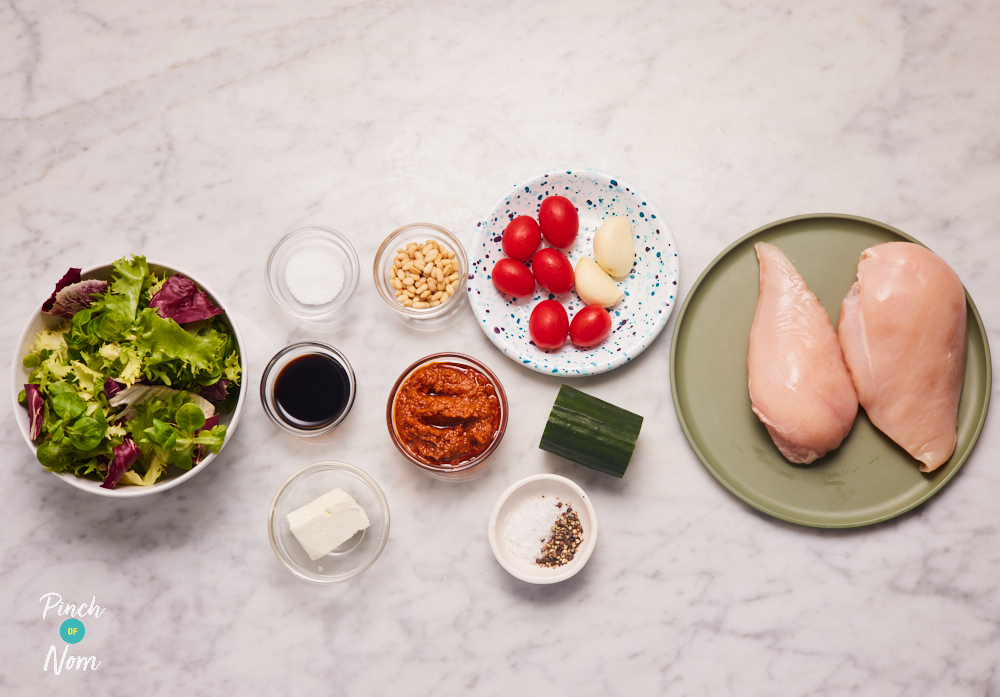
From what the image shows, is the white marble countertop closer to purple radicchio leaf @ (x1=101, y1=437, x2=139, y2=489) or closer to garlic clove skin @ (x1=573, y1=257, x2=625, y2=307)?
garlic clove skin @ (x1=573, y1=257, x2=625, y2=307)

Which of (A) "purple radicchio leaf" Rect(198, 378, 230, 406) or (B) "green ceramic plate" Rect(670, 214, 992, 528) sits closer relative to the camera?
(A) "purple radicchio leaf" Rect(198, 378, 230, 406)

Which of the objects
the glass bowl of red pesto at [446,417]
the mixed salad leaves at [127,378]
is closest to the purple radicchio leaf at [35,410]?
the mixed salad leaves at [127,378]

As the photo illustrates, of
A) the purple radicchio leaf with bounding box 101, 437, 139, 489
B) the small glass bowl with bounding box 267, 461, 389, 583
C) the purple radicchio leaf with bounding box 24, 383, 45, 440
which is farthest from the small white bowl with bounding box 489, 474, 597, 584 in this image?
the purple radicchio leaf with bounding box 24, 383, 45, 440

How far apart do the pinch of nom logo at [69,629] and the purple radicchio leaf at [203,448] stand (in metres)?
0.62

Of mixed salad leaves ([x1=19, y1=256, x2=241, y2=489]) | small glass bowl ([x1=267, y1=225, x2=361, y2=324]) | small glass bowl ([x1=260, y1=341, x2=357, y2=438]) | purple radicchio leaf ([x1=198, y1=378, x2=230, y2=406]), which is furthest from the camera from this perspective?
small glass bowl ([x1=267, y1=225, x2=361, y2=324])

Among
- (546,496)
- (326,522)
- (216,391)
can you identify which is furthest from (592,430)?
(216,391)

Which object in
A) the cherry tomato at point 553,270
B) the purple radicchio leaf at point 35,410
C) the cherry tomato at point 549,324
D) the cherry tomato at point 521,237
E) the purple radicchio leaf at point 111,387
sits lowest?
the purple radicchio leaf at point 35,410

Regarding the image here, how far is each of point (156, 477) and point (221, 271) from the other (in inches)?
24.3

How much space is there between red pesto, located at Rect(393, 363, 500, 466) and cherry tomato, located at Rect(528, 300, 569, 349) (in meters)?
0.20

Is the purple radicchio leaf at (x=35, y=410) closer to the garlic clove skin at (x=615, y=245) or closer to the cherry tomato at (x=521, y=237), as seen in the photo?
the cherry tomato at (x=521, y=237)

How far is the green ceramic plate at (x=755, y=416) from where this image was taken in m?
1.61

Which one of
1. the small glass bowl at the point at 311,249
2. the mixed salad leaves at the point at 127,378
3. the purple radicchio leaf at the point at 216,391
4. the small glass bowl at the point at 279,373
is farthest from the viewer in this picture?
the small glass bowl at the point at 311,249

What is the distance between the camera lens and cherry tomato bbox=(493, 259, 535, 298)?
1613 millimetres

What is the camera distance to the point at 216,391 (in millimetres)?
1472
